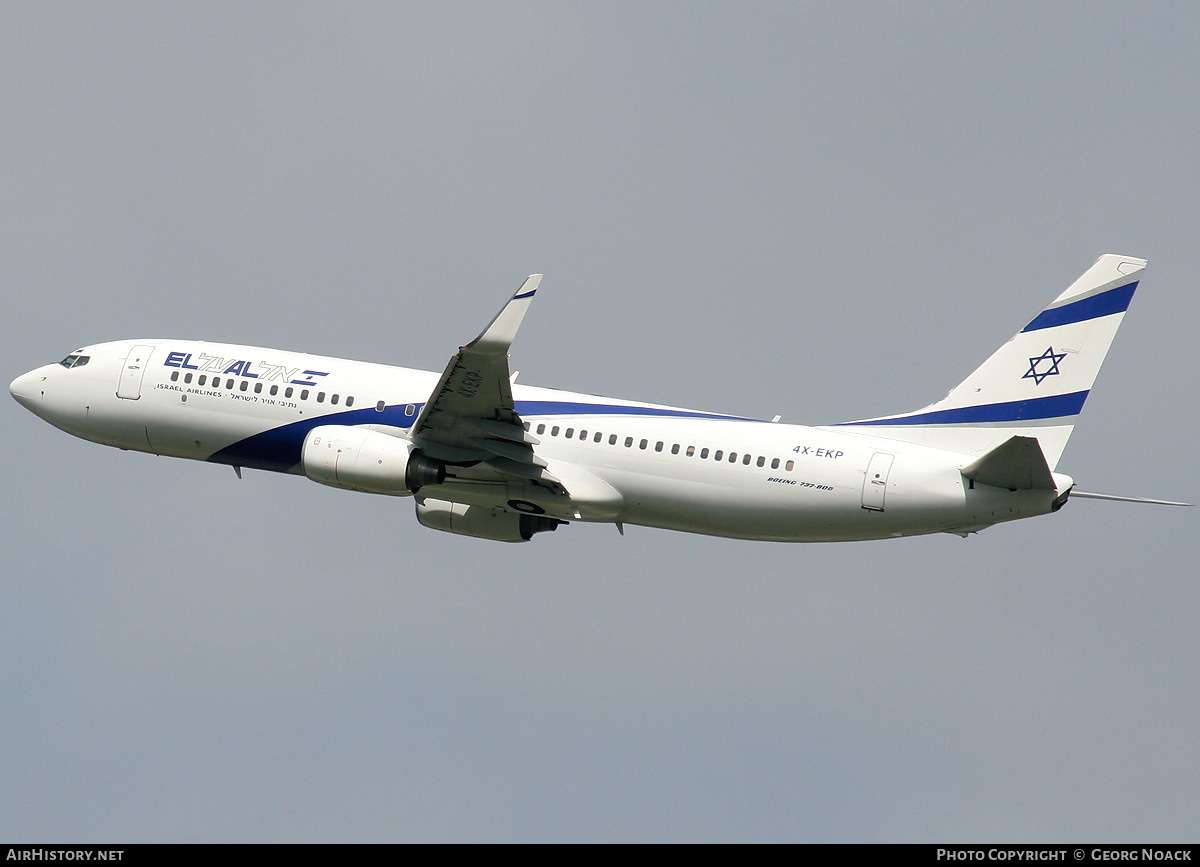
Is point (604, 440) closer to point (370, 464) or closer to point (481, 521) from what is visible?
point (481, 521)

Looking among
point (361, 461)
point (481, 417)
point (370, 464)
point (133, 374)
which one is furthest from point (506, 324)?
point (133, 374)

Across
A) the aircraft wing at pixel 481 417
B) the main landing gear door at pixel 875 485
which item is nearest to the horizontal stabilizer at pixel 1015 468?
the main landing gear door at pixel 875 485

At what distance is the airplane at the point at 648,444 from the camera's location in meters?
39.9

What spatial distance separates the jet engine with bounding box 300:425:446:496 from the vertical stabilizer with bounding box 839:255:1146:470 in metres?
12.2

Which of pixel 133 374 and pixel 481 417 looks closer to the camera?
pixel 481 417

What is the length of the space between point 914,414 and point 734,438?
199 inches

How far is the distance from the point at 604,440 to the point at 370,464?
6371mm

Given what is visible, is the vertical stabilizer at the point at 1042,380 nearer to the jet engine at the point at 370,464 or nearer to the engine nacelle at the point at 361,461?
the jet engine at the point at 370,464

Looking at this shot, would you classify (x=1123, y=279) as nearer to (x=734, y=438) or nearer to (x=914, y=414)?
(x=914, y=414)

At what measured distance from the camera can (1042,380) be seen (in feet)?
136

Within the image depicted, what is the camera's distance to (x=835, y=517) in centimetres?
4062

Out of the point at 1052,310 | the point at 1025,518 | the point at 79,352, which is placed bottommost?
the point at 1025,518

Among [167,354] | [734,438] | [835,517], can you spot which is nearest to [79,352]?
[167,354]

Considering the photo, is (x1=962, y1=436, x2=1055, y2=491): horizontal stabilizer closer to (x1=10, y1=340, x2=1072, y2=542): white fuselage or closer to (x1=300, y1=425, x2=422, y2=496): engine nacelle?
(x1=10, y1=340, x2=1072, y2=542): white fuselage
